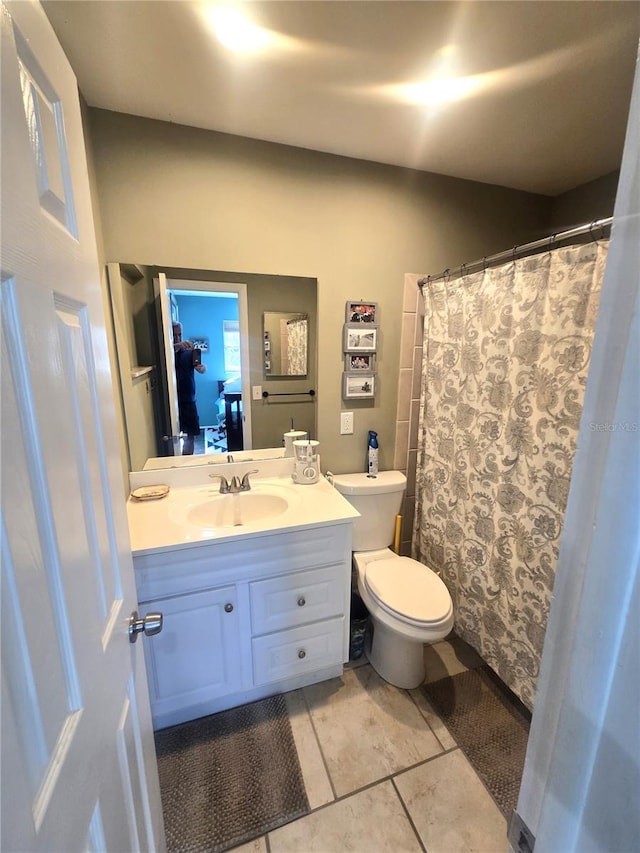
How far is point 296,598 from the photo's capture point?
4.52 ft

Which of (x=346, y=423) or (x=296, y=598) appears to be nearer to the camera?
(x=296, y=598)

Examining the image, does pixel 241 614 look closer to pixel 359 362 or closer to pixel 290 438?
pixel 290 438

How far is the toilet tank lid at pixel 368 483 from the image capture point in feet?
5.66

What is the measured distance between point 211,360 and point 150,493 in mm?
645

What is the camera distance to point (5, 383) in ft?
1.13

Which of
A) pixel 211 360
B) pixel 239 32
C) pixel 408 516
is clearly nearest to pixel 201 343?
pixel 211 360

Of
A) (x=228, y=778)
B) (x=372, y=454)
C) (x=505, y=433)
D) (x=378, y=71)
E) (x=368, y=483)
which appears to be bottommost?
(x=228, y=778)

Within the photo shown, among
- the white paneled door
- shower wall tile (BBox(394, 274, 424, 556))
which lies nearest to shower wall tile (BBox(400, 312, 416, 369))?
shower wall tile (BBox(394, 274, 424, 556))

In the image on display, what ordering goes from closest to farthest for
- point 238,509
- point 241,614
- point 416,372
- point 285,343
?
point 241,614, point 238,509, point 285,343, point 416,372

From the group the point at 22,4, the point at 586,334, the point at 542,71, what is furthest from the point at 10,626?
the point at 542,71

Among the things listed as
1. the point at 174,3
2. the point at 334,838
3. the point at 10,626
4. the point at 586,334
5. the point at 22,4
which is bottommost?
the point at 334,838

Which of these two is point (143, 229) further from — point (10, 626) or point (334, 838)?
point (334, 838)

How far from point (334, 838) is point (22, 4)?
194cm

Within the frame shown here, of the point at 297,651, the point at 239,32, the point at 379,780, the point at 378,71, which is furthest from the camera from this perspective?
the point at 297,651
